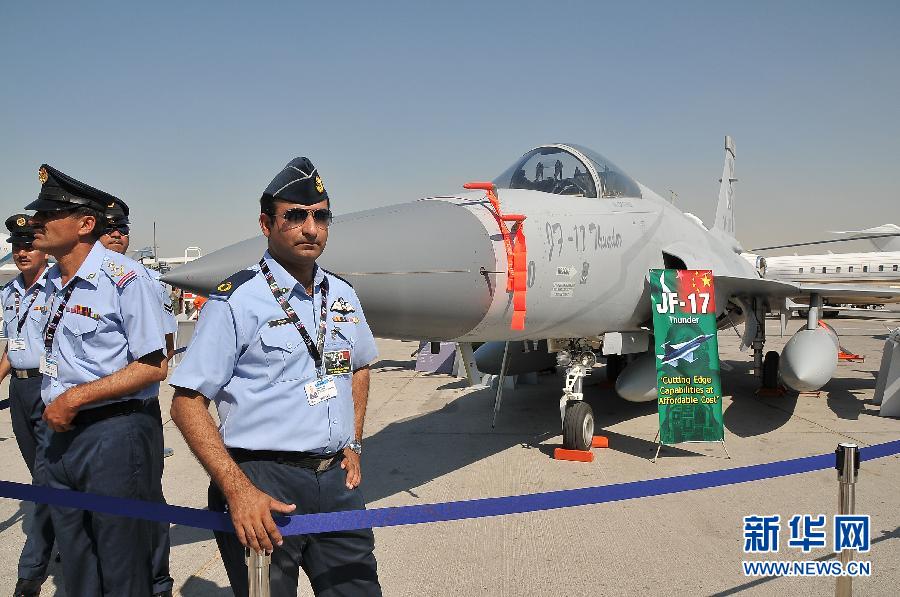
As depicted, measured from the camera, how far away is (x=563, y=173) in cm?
559

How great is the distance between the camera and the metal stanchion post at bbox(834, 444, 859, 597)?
2.83 metres

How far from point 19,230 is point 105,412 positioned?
2220 millimetres

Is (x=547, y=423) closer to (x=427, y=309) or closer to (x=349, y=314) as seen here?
(x=427, y=309)

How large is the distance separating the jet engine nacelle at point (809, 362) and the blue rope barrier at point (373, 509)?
16.1ft

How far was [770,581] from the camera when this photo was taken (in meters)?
3.63

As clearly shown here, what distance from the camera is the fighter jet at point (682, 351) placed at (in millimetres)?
5996

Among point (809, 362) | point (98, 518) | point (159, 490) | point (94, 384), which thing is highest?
point (94, 384)

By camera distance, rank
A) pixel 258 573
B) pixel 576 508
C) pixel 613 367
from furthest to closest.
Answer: pixel 613 367
pixel 576 508
pixel 258 573

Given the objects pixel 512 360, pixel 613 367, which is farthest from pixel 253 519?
pixel 613 367

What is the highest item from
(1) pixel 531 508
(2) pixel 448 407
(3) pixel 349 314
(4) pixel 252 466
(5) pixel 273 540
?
(3) pixel 349 314

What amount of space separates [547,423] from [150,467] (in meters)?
5.58

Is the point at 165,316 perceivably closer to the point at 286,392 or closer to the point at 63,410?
the point at 63,410

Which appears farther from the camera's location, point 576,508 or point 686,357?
point 686,357

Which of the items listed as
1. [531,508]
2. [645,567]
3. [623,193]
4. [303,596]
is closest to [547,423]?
[623,193]
